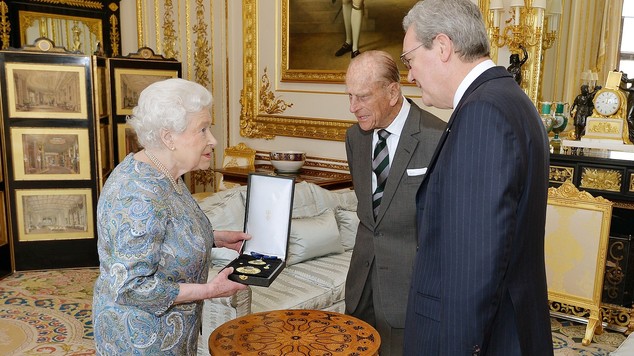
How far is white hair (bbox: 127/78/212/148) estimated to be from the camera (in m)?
1.75

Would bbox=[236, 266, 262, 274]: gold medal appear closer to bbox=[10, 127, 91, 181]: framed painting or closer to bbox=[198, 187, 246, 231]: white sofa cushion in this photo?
bbox=[198, 187, 246, 231]: white sofa cushion

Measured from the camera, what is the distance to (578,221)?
4.03 meters

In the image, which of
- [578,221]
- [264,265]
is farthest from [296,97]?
[264,265]

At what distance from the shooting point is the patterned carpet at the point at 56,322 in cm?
373

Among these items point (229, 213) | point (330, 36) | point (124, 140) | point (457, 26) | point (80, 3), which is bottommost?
point (229, 213)

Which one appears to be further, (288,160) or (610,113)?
(288,160)

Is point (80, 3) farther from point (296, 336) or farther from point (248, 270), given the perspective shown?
point (296, 336)

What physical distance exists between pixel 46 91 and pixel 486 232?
4972mm

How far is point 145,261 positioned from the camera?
162cm

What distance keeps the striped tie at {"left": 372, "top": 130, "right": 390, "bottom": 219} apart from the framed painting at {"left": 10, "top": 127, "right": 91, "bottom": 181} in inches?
157

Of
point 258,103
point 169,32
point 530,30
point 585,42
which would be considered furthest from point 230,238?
point 169,32

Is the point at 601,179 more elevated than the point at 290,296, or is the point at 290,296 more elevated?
the point at 601,179

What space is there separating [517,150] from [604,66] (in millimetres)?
3595

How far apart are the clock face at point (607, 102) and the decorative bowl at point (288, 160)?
2.95m
